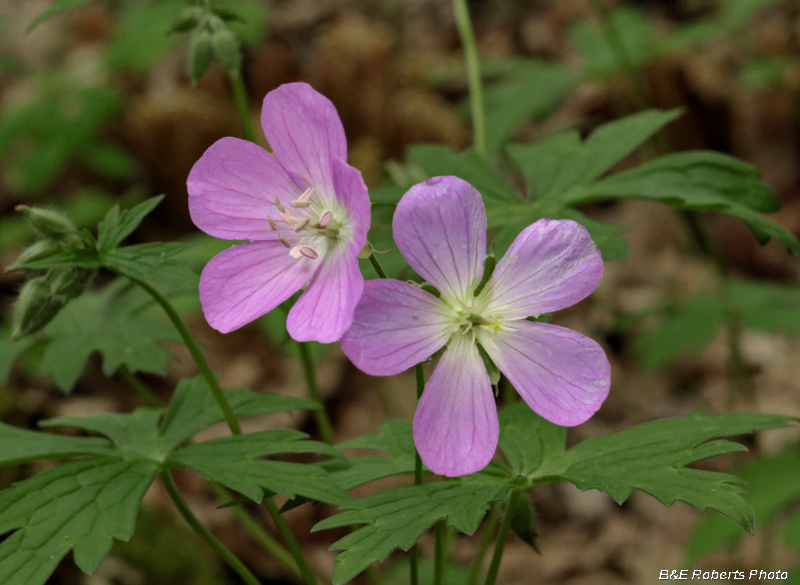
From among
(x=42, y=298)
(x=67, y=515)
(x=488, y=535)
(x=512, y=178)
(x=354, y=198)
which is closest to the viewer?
(x=354, y=198)

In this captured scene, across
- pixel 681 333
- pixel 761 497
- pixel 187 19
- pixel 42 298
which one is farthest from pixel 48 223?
pixel 681 333

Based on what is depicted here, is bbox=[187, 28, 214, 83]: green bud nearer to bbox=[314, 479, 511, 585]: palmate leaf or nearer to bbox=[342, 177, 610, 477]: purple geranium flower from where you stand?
bbox=[342, 177, 610, 477]: purple geranium flower

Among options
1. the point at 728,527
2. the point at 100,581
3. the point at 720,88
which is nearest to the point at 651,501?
the point at 728,527

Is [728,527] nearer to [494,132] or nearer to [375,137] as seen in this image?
[494,132]

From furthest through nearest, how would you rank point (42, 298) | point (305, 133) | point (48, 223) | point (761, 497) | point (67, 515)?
1. point (761, 497)
2. point (42, 298)
3. point (48, 223)
4. point (67, 515)
5. point (305, 133)

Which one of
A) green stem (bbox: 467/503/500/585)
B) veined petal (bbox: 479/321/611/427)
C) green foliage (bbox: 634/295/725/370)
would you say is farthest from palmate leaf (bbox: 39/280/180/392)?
green foliage (bbox: 634/295/725/370)

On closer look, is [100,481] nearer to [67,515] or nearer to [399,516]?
[67,515]

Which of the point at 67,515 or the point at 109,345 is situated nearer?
the point at 67,515

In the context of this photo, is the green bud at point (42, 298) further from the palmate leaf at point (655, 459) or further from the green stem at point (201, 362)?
the palmate leaf at point (655, 459)

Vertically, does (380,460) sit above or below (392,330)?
below
